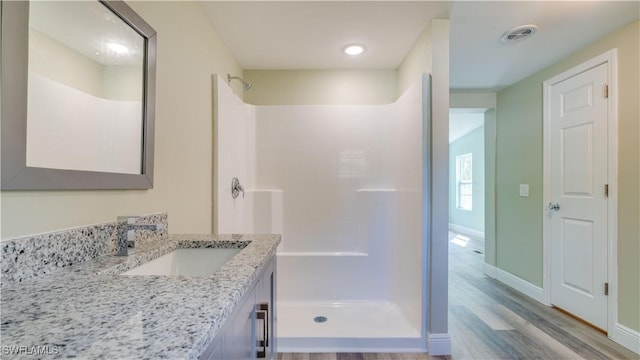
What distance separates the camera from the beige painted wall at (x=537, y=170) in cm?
183

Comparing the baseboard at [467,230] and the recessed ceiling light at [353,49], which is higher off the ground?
the recessed ceiling light at [353,49]

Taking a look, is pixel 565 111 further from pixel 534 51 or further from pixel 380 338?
pixel 380 338

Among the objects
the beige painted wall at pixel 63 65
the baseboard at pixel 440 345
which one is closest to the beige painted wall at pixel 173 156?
the beige painted wall at pixel 63 65

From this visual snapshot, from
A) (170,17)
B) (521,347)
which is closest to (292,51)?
(170,17)

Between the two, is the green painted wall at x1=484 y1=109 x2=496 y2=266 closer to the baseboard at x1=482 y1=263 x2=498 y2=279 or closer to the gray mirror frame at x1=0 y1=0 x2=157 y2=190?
the baseboard at x1=482 y1=263 x2=498 y2=279

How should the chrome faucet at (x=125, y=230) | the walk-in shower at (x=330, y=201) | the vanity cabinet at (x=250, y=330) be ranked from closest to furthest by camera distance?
1. the vanity cabinet at (x=250, y=330)
2. the chrome faucet at (x=125, y=230)
3. the walk-in shower at (x=330, y=201)

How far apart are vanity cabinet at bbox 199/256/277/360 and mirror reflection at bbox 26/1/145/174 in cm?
64

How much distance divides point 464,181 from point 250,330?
23.2ft

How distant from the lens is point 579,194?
224 cm

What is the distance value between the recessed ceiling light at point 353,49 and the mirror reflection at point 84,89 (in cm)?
153

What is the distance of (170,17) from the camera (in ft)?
4.37

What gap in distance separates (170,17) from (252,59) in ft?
3.73

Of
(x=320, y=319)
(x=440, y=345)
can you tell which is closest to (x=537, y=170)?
(x=440, y=345)

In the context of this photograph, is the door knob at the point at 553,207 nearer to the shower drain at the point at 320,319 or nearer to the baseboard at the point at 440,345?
the baseboard at the point at 440,345
